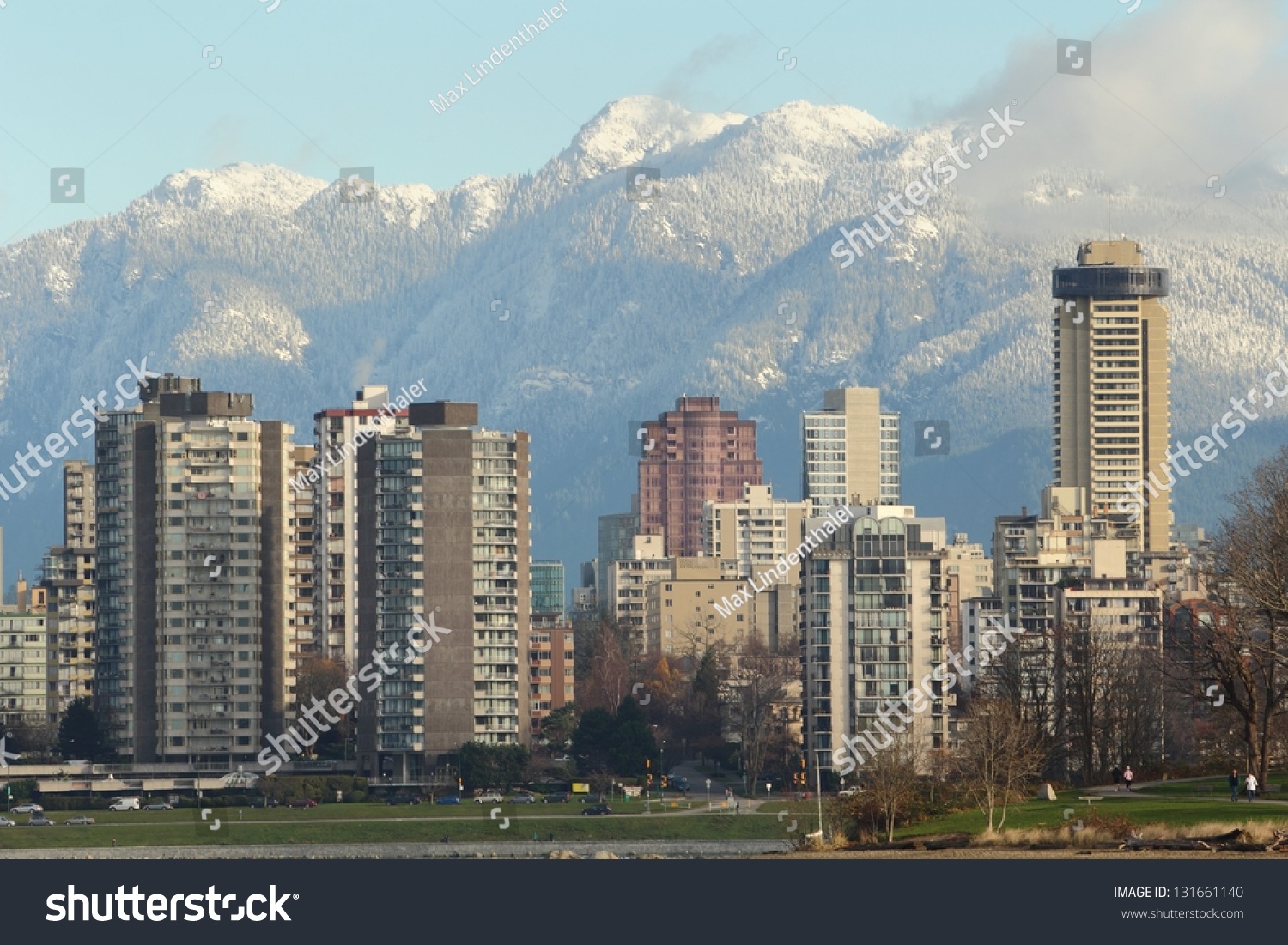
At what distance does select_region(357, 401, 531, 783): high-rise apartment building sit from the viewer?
173 metres

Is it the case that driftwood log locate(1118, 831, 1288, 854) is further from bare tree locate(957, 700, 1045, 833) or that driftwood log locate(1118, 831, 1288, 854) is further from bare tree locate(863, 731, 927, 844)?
bare tree locate(863, 731, 927, 844)

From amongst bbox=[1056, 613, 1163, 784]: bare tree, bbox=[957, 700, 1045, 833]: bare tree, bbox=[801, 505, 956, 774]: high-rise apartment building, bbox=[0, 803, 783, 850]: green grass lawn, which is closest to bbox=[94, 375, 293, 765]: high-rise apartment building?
bbox=[0, 803, 783, 850]: green grass lawn

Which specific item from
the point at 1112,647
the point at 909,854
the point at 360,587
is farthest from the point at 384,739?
the point at 909,854

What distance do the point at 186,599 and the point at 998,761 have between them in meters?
108

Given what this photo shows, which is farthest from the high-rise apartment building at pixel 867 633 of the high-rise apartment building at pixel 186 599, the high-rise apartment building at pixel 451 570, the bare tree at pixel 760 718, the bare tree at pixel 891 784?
the high-rise apartment building at pixel 186 599

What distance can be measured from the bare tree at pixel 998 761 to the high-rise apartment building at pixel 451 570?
66.3m

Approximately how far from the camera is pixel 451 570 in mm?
178000

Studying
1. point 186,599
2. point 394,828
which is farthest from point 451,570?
point 394,828

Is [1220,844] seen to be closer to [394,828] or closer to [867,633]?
[867,633]

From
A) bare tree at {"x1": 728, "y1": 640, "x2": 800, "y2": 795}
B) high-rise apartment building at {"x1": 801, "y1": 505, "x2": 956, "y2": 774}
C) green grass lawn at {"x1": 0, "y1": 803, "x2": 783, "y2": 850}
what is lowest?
green grass lawn at {"x1": 0, "y1": 803, "x2": 783, "y2": 850}

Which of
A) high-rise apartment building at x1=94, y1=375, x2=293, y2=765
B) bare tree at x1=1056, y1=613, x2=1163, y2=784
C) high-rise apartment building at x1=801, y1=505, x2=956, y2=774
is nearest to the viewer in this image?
bare tree at x1=1056, y1=613, x2=1163, y2=784

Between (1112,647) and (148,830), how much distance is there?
58.9 metres

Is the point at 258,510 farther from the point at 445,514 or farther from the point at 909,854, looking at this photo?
the point at 909,854

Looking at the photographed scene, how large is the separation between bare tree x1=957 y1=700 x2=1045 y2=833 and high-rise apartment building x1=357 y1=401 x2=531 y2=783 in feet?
218
